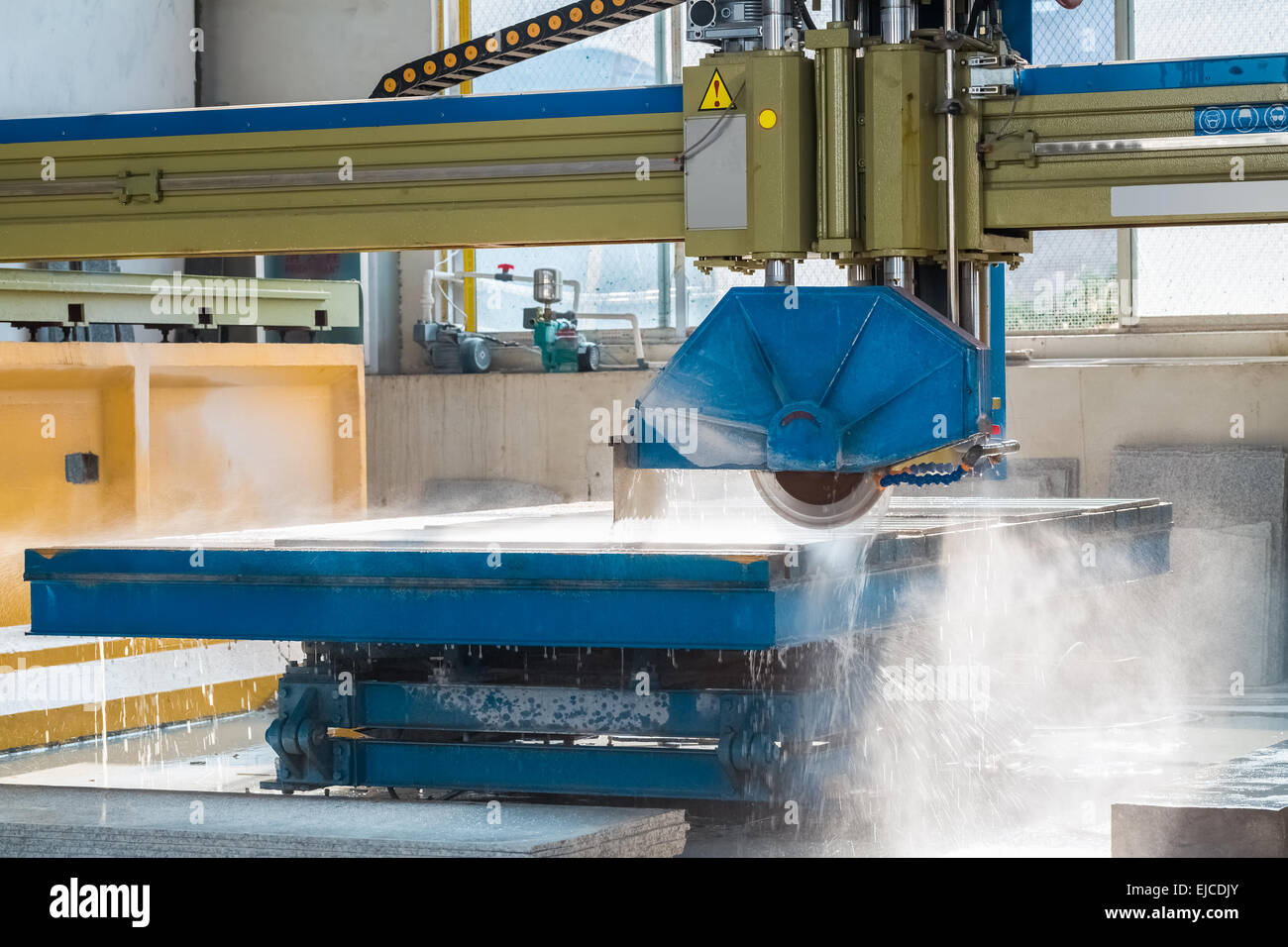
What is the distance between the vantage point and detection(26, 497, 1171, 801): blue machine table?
10.9 ft

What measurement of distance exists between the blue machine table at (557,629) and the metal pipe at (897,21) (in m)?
0.97

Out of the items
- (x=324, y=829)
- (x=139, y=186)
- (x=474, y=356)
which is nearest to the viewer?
(x=324, y=829)

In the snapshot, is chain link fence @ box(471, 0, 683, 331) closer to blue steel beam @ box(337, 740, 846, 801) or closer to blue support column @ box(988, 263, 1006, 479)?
blue support column @ box(988, 263, 1006, 479)

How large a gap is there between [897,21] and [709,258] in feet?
1.90

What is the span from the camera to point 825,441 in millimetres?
3387

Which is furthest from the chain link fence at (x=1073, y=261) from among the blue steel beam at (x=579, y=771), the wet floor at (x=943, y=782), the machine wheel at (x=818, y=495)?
the blue steel beam at (x=579, y=771)

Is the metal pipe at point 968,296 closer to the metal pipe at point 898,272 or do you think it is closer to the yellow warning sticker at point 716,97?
the metal pipe at point 898,272

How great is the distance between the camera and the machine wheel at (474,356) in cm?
888

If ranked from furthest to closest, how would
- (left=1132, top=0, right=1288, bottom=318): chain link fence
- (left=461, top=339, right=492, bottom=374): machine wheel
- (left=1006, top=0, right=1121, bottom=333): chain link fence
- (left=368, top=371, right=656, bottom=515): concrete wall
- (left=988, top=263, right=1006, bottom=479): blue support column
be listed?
1. (left=461, top=339, right=492, bottom=374): machine wheel
2. (left=368, top=371, right=656, bottom=515): concrete wall
3. (left=1006, top=0, right=1121, bottom=333): chain link fence
4. (left=1132, top=0, right=1288, bottom=318): chain link fence
5. (left=988, top=263, right=1006, bottom=479): blue support column

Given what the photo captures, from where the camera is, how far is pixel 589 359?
8.53 metres

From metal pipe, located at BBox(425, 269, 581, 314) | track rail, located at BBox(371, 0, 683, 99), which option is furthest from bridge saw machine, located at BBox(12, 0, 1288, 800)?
metal pipe, located at BBox(425, 269, 581, 314)

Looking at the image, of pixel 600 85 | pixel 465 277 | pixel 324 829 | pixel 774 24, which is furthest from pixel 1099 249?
pixel 324 829

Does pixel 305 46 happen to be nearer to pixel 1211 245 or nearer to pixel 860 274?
pixel 1211 245

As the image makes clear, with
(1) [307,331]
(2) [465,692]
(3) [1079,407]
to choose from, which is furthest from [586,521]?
(3) [1079,407]
